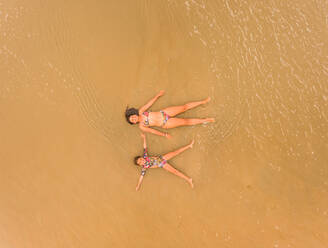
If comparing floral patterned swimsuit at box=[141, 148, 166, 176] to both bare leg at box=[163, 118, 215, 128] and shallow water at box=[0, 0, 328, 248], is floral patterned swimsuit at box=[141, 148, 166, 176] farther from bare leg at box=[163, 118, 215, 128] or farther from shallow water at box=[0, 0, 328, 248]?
bare leg at box=[163, 118, 215, 128]

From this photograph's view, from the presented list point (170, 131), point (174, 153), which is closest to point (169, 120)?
point (170, 131)

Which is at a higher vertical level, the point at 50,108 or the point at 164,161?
the point at 50,108

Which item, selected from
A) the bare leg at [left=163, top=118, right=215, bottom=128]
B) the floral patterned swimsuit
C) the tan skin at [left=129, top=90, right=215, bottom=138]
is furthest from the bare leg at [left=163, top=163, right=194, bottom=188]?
the bare leg at [left=163, top=118, right=215, bottom=128]

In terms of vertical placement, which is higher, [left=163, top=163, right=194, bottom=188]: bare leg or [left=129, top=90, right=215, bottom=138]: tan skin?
[left=129, top=90, right=215, bottom=138]: tan skin

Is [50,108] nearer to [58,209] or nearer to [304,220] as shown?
[58,209]

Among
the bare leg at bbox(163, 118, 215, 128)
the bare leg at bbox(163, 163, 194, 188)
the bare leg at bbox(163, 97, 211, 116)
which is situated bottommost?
the bare leg at bbox(163, 163, 194, 188)

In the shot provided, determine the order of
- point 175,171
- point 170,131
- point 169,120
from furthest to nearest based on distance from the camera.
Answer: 1. point 170,131
2. point 175,171
3. point 169,120

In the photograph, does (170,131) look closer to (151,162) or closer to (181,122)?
(181,122)

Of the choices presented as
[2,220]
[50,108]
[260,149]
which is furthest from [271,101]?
[2,220]

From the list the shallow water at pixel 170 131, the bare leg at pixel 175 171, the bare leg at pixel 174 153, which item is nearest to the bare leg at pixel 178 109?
the shallow water at pixel 170 131
